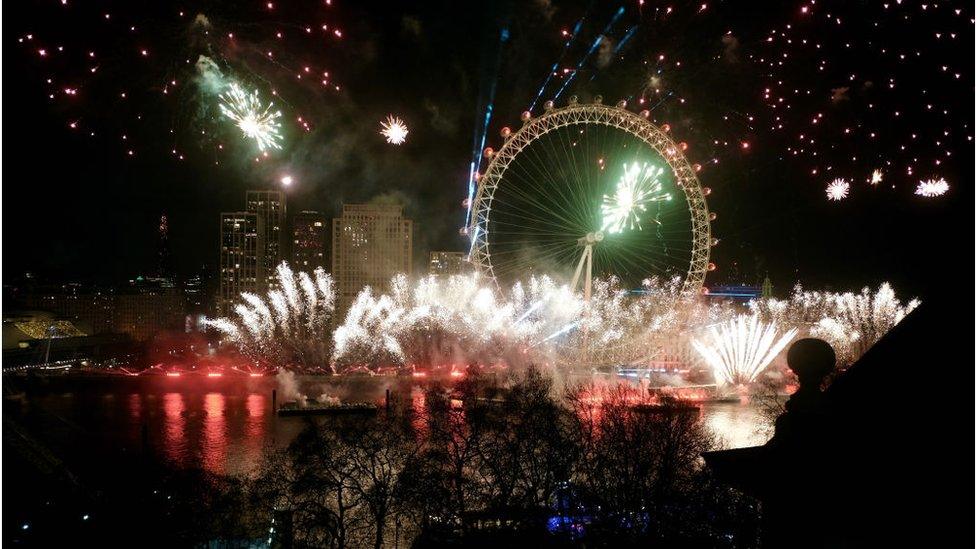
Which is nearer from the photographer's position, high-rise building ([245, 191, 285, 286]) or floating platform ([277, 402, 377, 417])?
floating platform ([277, 402, 377, 417])

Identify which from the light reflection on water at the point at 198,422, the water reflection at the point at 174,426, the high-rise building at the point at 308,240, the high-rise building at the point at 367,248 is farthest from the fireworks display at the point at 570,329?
the high-rise building at the point at 308,240

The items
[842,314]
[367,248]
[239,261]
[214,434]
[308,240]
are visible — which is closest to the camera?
[214,434]

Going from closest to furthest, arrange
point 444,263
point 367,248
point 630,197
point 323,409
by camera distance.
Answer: point 630,197
point 323,409
point 367,248
point 444,263

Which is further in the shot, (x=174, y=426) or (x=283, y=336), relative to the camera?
(x=283, y=336)

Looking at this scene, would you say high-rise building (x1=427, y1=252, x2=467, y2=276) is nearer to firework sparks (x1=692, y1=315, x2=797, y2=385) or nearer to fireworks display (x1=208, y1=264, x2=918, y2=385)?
fireworks display (x1=208, y1=264, x2=918, y2=385)

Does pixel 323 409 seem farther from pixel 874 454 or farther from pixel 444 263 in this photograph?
pixel 444 263

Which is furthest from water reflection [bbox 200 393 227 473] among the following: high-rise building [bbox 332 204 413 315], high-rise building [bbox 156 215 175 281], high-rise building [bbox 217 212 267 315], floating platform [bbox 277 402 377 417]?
high-rise building [bbox 156 215 175 281]

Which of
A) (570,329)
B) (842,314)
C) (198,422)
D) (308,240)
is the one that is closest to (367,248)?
(308,240)
